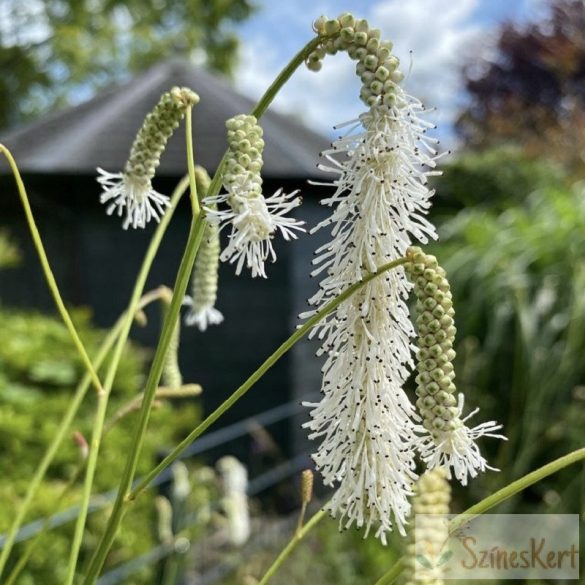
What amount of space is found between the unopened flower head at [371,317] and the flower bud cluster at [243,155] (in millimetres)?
62

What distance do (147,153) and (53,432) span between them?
6.49 feet

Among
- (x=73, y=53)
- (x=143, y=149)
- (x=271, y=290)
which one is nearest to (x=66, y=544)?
(x=143, y=149)

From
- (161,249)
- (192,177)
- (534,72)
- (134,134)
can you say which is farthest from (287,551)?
(534,72)

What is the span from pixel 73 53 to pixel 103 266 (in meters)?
6.80

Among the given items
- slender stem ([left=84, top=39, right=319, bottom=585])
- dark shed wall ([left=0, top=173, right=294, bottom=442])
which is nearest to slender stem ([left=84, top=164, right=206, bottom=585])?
slender stem ([left=84, top=39, right=319, bottom=585])

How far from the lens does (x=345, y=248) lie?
0.53 metres

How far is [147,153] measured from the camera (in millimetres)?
642

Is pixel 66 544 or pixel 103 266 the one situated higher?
pixel 103 266

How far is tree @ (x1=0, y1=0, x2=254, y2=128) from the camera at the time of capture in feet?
38.5

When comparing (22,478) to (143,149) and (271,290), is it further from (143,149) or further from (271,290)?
(271,290)

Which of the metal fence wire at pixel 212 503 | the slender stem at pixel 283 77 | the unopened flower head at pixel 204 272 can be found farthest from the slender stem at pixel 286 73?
the metal fence wire at pixel 212 503

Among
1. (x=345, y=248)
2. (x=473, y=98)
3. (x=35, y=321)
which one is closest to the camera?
(x=345, y=248)

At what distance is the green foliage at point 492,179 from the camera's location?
6.92 m

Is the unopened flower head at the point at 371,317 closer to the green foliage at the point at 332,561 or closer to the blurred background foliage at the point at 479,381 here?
the blurred background foliage at the point at 479,381
